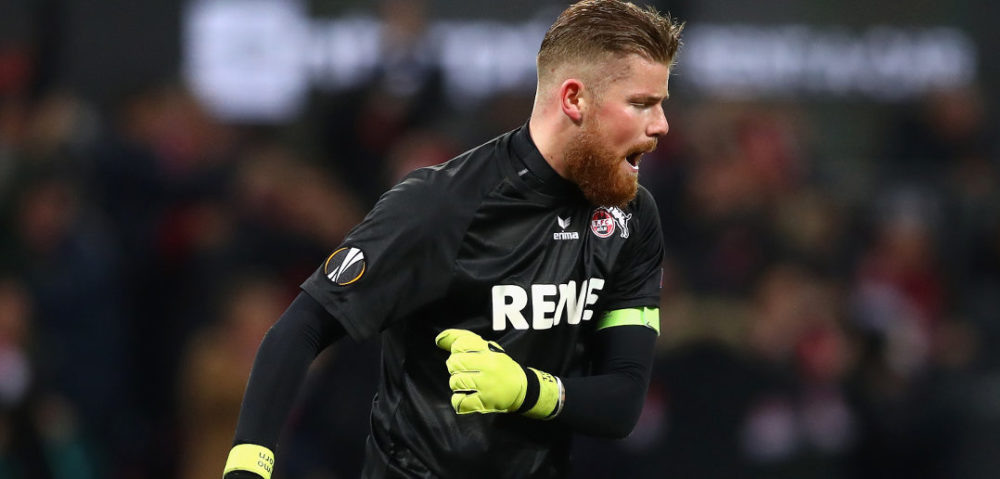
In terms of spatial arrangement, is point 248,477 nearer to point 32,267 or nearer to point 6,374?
point 6,374

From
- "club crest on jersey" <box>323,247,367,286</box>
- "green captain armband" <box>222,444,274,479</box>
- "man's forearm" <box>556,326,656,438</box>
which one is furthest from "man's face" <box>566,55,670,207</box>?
"green captain armband" <box>222,444,274,479</box>

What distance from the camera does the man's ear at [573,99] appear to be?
3487mm

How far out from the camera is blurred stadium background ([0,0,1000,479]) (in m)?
7.51

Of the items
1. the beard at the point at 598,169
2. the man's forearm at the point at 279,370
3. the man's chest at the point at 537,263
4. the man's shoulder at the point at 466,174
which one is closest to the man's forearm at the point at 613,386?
the man's chest at the point at 537,263

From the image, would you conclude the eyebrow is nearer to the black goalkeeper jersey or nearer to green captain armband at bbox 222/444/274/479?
the black goalkeeper jersey

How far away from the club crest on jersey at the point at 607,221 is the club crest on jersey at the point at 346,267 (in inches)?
25.4

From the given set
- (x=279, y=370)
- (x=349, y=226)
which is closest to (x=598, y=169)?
(x=279, y=370)

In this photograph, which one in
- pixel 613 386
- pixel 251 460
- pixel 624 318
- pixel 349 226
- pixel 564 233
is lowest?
pixel 349 226

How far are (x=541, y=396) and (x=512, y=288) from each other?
30cm

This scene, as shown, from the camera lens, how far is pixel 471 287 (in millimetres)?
3480

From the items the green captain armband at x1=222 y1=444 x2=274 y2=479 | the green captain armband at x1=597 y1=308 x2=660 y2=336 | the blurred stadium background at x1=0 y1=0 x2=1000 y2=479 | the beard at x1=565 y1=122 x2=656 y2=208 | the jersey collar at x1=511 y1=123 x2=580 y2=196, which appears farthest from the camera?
the blurred stadium background at x1=0 y1=0 x2=1000 y2=479

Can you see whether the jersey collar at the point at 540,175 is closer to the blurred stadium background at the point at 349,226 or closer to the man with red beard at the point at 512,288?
→ the man with red beard at the point at 512,288

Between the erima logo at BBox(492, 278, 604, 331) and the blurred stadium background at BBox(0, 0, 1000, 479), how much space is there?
3415 millimetres

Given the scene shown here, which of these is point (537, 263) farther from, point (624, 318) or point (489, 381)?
point (489, 381)
